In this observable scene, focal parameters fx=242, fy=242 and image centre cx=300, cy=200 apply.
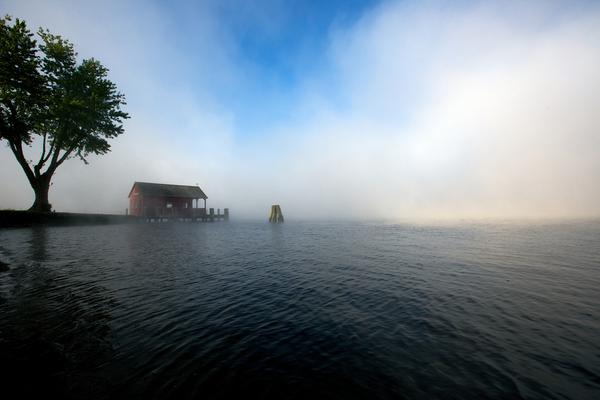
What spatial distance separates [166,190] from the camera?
2030 inches

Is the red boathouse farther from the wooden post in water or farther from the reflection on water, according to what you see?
the reflection on water

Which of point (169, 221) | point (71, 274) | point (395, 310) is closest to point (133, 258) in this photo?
point (71, 274)

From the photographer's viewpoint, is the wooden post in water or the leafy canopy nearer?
the leafy canopy

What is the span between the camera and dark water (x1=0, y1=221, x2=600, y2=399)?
13.6 ft

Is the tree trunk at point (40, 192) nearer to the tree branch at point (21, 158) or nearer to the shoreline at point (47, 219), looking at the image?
the tree branch at point (21, 158)

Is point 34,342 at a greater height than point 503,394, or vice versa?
point 34,342

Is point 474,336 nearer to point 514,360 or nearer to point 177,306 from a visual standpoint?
point 514,360

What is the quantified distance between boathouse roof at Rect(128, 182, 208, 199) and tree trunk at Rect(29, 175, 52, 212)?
14642 millimetres

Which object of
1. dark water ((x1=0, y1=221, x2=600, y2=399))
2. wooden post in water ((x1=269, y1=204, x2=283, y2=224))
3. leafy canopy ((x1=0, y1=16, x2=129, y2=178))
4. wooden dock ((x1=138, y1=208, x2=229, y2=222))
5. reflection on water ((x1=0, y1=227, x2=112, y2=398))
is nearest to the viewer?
reflection on water ((x1=0, y1=227, x2=112, y2=398))

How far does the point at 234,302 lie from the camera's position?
27.0 ft

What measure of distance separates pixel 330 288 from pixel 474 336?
16.3ft

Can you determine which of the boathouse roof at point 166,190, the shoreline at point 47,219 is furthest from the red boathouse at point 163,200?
the shoreline at point 47,219

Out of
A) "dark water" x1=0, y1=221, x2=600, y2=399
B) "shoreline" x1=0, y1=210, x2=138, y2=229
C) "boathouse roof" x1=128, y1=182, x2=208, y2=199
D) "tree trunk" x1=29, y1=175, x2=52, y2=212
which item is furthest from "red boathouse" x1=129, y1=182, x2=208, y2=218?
"dark water" x1=0, y1=221, x2=600, y2=399

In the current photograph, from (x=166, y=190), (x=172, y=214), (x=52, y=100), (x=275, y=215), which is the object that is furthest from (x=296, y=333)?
(x=275, y=215)
